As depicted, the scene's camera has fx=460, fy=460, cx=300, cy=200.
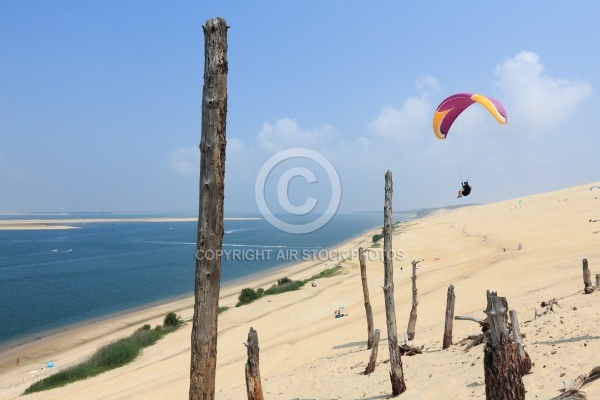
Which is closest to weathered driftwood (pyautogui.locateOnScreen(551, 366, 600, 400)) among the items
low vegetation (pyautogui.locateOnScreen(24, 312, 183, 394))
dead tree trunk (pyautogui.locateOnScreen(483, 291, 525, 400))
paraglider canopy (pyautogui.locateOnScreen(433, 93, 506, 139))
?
dead tree trunk (pyautogui.locateOnScreen(483, 291, 525, 400))

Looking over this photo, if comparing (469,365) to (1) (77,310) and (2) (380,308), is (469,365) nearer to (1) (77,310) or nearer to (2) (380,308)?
(2) (380,308)

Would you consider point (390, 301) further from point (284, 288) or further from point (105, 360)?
point (284, 288)

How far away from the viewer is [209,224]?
13.9ft

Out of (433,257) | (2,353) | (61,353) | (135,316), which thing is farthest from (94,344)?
(433,257)

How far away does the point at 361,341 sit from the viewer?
16.3 m

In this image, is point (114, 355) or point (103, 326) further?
point (103, 326)

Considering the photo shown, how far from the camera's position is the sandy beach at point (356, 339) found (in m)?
9.04

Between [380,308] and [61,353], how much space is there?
56.8ft

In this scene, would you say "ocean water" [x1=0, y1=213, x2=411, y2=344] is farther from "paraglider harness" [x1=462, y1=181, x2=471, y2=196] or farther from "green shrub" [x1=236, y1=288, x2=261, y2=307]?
"paraglider harness" [x1=462, y1=181, x2=471, y2=196]

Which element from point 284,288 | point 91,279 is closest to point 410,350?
point 284,288

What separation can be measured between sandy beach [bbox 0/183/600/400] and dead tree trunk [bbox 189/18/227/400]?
5217mm

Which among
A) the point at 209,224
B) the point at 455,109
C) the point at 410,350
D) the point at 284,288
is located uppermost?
the point at 455,109

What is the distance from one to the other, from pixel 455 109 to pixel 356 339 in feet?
29.0

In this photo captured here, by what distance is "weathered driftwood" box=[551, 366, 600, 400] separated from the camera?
562 cm
